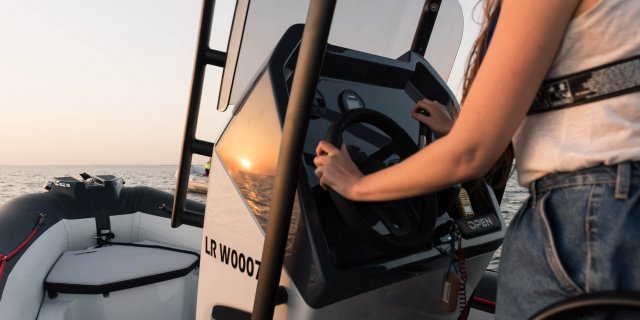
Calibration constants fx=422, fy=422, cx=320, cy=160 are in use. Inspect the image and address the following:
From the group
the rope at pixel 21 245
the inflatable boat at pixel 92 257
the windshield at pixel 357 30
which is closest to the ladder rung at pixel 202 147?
the windshield at pixel 357 30

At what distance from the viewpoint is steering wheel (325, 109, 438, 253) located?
86 centimetres

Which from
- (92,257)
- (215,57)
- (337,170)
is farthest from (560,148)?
(92,257)

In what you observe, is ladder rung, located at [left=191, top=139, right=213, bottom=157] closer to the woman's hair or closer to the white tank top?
the woman's hair

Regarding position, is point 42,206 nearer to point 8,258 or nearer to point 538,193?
point 8,258

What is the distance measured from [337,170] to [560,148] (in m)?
0.37

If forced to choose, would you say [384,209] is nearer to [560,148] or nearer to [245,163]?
[245,163]

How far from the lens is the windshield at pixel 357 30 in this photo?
114 cm

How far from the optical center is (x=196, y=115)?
3.57 ft

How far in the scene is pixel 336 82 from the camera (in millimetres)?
1153

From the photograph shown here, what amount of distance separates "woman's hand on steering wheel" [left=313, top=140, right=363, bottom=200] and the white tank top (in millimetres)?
319

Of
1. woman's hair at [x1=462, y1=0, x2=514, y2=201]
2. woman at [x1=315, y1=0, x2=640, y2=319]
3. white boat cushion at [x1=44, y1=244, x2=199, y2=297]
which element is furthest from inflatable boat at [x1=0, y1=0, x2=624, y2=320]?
white boat cushion at [x1=44, y1=244, x2=199, y2=297]

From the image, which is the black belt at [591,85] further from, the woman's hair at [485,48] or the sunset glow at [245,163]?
the sunset glow at [245,163]

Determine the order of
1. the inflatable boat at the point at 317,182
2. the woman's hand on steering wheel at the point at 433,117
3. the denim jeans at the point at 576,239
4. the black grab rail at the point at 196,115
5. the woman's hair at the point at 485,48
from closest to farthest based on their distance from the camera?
the denim jeans at the point at 576,239 → the woman's hair at the point at 485,48 → the inflatable boat at the point at 317,182 → the black grab rail at the point at 196,115 → the woman's hand on steering wheel at the point at 433,117

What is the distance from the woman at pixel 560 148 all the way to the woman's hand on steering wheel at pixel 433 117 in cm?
48
